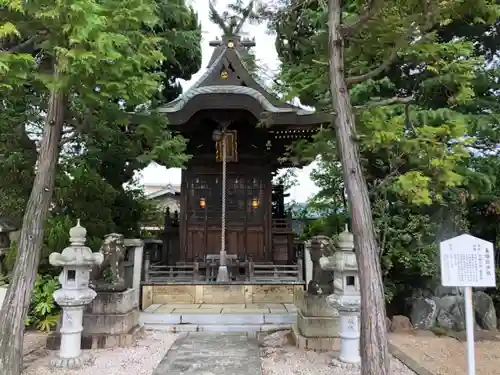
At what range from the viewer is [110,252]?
633cm

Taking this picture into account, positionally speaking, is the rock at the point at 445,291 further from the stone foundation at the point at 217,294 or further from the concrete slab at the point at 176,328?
the concrete slab at the point at 176,328

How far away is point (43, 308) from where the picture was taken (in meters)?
7.16

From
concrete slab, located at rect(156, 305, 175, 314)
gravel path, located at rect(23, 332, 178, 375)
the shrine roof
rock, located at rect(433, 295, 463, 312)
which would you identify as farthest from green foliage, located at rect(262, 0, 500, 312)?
concrete slab, located at rect(156, 305, 175, 314)

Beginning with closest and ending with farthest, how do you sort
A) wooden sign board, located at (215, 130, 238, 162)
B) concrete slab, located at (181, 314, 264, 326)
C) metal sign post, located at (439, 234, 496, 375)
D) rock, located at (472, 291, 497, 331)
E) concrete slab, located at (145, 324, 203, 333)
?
1. metal sign post, located at (439, 234, 496, 375)
2. concrete slab, located at (145, 324, 203, 333)
3. concrete slab, located at (181, 314, 264, 326)
4. rock, located at (472, 291, 497, 331)
5. wooden sign board, located at (215, 130, 238, 162)

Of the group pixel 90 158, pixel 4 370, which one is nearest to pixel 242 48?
pixel 90 158

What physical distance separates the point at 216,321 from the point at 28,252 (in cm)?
368

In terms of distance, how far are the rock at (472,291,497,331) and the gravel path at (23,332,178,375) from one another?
6030 mm

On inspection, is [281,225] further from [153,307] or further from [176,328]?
[176,328]

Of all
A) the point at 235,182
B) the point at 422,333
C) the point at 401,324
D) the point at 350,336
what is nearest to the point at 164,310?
the point at 350,336

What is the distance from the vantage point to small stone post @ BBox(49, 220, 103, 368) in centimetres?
500

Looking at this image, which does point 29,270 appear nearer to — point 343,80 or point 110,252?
point 110,252

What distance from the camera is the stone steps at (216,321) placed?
7035 millimetres

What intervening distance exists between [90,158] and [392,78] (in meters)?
6.61

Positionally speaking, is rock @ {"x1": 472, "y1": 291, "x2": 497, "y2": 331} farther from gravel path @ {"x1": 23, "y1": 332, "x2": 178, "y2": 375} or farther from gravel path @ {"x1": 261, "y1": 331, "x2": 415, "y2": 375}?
gravel path @ {"x1": 23, "y1": 332, "x2": 178, "y2": 375}
